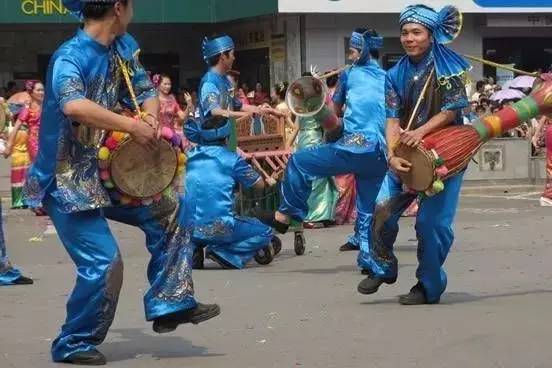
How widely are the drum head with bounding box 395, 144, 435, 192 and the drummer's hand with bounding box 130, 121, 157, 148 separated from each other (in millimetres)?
1979

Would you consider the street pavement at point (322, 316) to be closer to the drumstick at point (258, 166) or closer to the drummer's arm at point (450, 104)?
the drummer's arm at point (450, 104)

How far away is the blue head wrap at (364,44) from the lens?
10.2m

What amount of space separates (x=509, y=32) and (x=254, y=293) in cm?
1842

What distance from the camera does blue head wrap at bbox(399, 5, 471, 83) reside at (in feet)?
25.5

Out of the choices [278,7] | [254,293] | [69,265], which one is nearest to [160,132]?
[254,293]

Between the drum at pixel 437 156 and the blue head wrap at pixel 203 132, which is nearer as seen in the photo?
the drum at pixel 437 156

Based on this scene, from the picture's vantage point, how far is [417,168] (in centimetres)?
746

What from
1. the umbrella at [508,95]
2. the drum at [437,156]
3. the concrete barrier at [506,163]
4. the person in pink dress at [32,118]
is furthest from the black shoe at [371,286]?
the umbrella at [508,95]

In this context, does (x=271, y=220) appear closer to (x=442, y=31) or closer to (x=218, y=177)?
(x=218, y=177)

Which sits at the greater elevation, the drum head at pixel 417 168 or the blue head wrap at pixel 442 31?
the blue head wrap at pixel 442 31

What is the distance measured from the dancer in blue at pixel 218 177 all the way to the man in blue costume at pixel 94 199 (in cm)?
394

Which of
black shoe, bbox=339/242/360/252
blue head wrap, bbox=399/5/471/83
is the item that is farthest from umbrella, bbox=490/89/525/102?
blue head wrap, bbox=399/5/471/83

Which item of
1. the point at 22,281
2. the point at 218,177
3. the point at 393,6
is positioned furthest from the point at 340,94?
the point at 393,6

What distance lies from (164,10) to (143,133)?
19.2m
